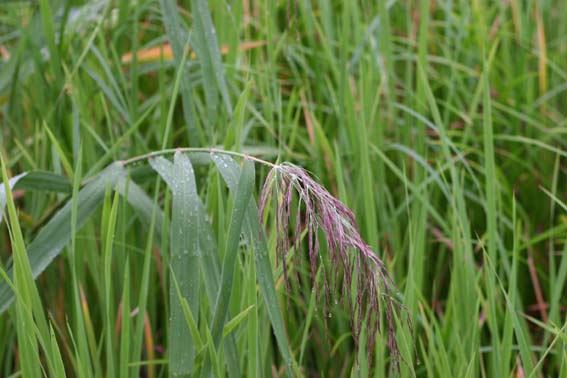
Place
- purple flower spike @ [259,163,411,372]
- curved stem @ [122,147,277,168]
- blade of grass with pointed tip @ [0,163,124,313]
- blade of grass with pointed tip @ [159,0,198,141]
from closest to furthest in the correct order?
purple flower spike @ [259,163,411,372] < curved stem @ [122,147,277,168] < blade of grass with pointed tip @ [0,163,124,313] < blade of grass with pointed tip @ [159,0,198,141]

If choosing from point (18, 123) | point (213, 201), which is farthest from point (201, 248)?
point (18, 123)

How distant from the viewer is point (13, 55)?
3.71 feet

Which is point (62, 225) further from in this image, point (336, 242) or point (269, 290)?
point (336, 242)

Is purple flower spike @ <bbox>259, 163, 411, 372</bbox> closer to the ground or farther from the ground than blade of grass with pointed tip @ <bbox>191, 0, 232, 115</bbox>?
closer to the ground

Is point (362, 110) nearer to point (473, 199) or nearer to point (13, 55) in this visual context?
point (473, 199)

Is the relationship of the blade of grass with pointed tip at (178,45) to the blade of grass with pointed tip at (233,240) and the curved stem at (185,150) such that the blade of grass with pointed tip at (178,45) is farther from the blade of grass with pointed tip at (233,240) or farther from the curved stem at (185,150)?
the blade of grass with pointed tip at (233,240)

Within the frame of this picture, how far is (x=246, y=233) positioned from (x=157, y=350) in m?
0.39

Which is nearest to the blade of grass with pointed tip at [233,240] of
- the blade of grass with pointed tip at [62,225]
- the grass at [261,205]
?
the grass at [261,205]

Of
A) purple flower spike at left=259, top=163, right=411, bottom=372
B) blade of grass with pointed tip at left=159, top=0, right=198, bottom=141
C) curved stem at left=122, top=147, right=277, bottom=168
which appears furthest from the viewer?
blade of grass with pointed tip at left=159, top=0, right=198, bottom=141

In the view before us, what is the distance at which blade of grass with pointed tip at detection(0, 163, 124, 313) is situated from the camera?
2.77ft

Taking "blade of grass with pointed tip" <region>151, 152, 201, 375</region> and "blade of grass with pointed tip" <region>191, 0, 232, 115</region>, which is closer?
"blade of grass with pointed tip" <region>151, 152, 201, 375</region>

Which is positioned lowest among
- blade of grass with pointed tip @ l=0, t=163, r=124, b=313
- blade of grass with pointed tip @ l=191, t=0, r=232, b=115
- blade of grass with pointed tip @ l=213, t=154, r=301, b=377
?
blade of grass with pointed tip @ l=213, t=154, r=301, b=377

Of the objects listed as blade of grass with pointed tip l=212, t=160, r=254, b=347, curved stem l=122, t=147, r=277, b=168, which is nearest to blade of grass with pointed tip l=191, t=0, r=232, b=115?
curved stem l=122, t=147, r=277, b=168

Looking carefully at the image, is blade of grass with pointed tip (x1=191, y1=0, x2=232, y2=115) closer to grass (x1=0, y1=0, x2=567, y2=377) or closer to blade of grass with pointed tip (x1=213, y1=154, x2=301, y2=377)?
grass (x1=0, y1=0, x2=567, y2=377)
